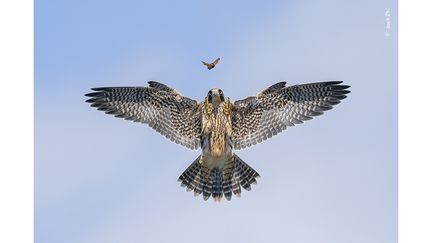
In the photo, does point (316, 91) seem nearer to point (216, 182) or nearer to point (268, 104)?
point (268, 104)

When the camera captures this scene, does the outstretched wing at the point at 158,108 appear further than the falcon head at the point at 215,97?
Yes

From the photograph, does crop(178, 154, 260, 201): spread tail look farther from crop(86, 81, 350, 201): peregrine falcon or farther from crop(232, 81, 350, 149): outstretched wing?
crop(232, 81, 350, 149): outstretched wing

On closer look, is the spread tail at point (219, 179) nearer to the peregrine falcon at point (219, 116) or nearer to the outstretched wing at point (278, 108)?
the peregrine falcon at point (219, 116)

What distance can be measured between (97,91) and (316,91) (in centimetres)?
336

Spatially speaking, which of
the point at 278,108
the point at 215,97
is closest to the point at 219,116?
the point at 215,97

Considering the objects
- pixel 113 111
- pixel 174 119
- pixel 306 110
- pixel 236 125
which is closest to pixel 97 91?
pixel 113 111

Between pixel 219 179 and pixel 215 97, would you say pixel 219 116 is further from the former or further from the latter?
pixel 219 179

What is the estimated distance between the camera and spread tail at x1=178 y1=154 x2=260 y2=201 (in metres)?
13.3

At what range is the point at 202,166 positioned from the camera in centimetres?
1339

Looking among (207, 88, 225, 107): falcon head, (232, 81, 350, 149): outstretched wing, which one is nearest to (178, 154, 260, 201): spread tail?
(232, 81, 350, 149): outstretched wing

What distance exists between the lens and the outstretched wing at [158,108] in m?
13.3

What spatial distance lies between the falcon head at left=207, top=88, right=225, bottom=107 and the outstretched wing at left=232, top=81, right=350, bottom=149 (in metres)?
0.34

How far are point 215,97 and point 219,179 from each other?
1.30m

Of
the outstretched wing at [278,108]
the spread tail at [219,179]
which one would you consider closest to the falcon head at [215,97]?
the outstretched wing at [278,108]
